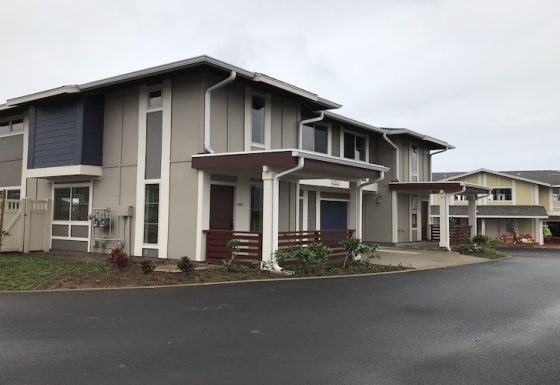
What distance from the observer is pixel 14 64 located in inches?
781

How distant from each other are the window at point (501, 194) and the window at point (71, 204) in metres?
33.9

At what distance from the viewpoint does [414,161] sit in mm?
→ 23453

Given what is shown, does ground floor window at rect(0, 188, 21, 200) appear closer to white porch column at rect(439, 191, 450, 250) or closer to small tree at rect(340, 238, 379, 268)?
small tree at rect(340, 238, 379, 268)

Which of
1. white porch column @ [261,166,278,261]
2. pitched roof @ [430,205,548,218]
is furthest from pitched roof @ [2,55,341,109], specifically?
pitched roof @ [430,205,548,218]

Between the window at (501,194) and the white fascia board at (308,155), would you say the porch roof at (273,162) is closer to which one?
the white fascia board at (308,155)

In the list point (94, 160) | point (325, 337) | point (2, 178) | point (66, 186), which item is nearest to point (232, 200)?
point (94, 160)

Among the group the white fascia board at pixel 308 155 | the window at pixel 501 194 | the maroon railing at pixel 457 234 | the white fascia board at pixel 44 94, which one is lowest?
the maroon railing at pixel 457 234

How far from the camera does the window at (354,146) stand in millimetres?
20016

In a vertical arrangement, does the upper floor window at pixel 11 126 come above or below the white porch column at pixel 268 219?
above

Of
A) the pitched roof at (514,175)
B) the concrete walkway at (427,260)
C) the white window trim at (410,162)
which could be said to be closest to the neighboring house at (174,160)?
the concrete walkway at (427,260)

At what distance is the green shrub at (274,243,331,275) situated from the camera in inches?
437

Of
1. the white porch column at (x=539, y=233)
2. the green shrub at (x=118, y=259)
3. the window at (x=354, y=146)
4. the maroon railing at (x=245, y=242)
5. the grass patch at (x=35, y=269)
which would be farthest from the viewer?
the white porch column at (x=539, y=233)

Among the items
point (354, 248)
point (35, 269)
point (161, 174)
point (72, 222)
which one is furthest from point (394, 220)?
point (35, 269)

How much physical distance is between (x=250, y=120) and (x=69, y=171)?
596cm
